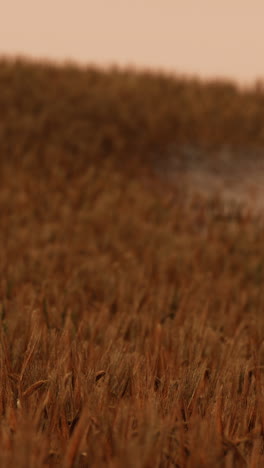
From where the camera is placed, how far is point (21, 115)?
19.7 ft

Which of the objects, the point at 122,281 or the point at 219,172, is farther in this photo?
the point at 219,172

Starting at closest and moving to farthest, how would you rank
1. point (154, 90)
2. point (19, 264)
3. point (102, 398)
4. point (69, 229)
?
point (102, 398), point (19, 264), point (69, 229), point (154, 90)

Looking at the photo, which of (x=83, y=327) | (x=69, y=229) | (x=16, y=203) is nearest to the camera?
(x=83, y=327)

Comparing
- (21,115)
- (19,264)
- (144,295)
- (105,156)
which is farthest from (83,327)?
(21,115)

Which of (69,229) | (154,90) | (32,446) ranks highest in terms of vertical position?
(154,90)

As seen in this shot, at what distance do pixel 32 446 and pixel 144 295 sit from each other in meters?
1.69

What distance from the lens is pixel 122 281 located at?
2717 mm

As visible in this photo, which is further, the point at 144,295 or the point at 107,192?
the point at 107,192

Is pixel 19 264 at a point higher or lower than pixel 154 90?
lower

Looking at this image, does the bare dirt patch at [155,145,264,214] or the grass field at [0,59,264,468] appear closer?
the grass field at [0,59,264,468]

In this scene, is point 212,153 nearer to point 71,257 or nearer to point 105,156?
point 105,156

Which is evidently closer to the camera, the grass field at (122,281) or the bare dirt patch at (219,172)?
the grass field at (122,281)

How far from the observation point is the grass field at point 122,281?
45.0 inches

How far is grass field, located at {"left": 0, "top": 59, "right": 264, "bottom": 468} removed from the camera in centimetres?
114
